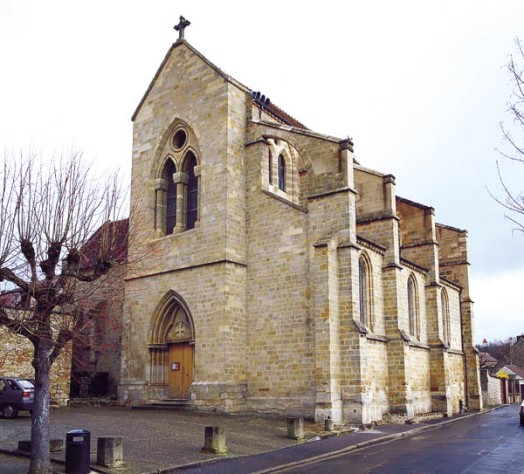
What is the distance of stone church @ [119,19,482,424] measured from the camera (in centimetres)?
1983

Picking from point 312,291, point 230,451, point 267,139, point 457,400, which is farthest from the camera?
point 457,400

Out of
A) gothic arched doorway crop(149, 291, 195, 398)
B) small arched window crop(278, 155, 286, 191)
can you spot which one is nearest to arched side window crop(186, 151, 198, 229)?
gothic arched doorway crop(149, 291, 195, 398)

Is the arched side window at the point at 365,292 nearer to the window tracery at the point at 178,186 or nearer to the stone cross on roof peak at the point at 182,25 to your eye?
the window tracery at the point at 178,186

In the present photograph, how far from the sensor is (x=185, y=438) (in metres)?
15.0

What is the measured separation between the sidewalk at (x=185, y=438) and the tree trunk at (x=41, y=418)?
0.79m

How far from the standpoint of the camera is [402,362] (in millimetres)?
21859

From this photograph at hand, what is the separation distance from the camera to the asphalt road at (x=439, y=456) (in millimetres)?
11477

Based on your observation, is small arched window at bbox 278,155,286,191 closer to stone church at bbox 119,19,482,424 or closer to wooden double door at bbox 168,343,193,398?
stone church at bbox 119,19,482,424

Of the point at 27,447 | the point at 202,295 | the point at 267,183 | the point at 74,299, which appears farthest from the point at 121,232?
the point at 267,183

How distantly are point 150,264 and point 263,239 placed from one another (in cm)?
507

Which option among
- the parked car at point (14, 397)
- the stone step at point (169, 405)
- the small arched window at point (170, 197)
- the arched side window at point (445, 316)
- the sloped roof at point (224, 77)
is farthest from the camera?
the arched side window at point (445, 316)

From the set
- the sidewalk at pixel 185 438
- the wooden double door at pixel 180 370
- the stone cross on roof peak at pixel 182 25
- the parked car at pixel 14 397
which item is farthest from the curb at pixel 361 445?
the stone cross on roof peak at pixel 182 25

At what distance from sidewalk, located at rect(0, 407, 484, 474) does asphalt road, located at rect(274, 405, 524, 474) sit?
717mm

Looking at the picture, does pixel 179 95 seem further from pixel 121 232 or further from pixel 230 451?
pixel 230 451
